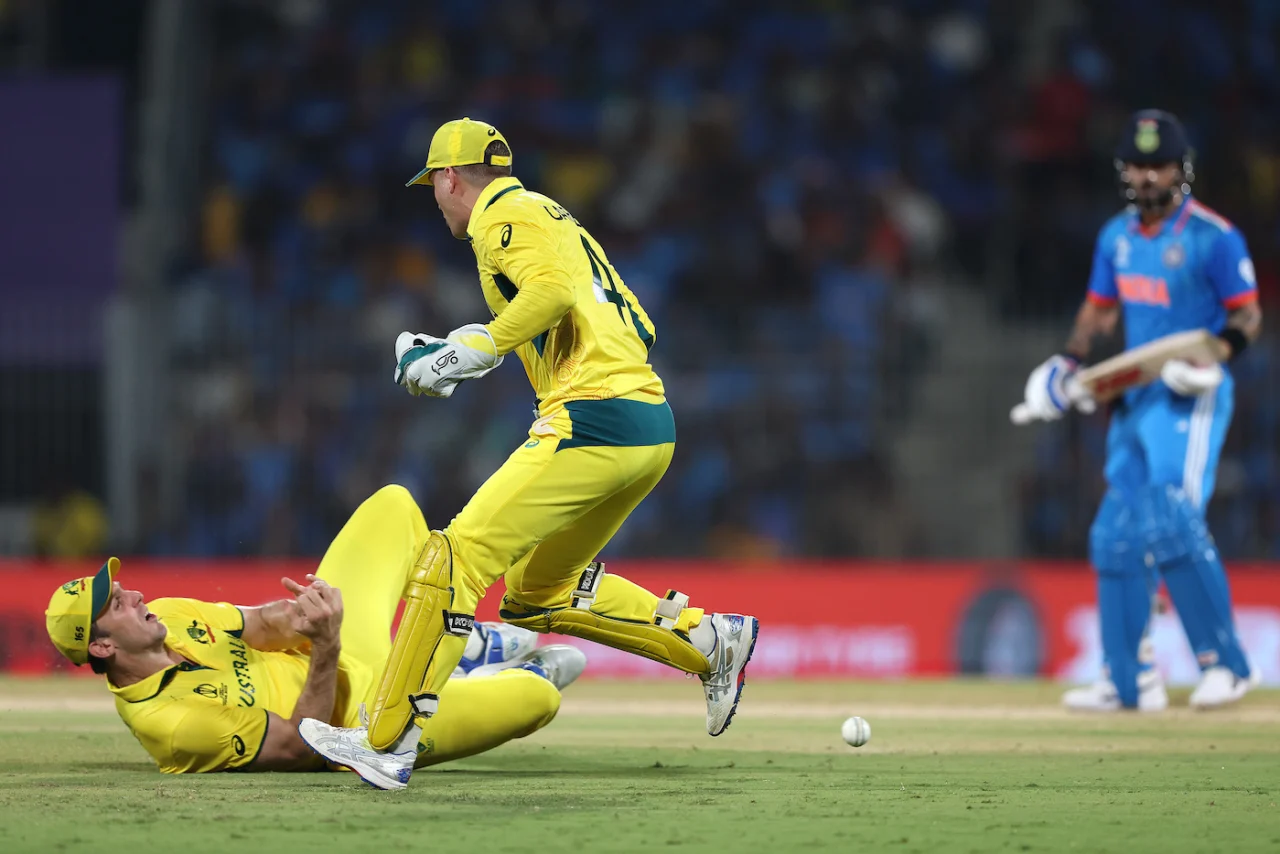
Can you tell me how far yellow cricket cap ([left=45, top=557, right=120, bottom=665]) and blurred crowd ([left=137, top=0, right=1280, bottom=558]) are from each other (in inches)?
274

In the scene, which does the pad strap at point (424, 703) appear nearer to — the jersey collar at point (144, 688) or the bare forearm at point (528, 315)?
the jersey collar at point (144, 688)

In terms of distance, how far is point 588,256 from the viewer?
20.9ft

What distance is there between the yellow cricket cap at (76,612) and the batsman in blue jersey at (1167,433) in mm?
4958

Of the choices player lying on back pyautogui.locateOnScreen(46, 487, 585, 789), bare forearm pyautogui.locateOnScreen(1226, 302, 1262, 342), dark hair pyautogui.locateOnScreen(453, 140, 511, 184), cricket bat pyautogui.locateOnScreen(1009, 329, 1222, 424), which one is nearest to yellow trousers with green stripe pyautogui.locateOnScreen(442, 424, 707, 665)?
player lying on back pyautogui.locateOnScreen(46, 487, 585, 789)

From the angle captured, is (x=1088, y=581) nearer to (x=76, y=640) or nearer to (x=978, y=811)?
(x=978, y=811)

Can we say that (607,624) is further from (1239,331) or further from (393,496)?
(1239,331)

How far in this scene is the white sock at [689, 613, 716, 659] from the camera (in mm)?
6785

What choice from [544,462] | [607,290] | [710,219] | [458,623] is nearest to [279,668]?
[458,623]

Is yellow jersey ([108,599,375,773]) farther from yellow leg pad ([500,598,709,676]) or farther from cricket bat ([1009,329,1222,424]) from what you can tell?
cricket bat ([1009,329,1222,424])

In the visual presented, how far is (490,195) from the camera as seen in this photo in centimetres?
626

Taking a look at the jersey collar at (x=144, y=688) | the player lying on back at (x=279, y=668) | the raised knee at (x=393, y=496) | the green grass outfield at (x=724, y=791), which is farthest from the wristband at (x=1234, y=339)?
the jersey collar at (x=144, y=688)

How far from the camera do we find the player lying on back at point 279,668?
610 cm

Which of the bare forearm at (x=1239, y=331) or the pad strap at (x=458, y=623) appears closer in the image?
the pad strap at (x=458, y=623)

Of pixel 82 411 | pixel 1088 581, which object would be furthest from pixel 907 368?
pixel 82 411
